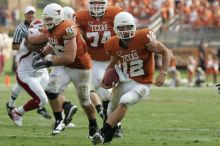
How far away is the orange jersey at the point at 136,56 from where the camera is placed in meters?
8.65

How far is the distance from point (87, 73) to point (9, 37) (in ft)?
77.4

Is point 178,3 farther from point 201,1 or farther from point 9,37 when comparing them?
point 9,37

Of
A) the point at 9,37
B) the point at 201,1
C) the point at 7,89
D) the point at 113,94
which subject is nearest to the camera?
the point at 113,94

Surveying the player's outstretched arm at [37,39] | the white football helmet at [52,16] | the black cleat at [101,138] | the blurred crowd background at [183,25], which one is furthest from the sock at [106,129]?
the blurred crowd background at [183,25]

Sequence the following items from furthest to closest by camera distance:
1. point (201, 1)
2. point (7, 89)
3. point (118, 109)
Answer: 1. point (201, 1)
2. point (7, 89)
3. point (118, 109)

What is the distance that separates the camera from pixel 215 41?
94.3 ft

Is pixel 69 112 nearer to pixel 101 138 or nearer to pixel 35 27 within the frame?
pixel 35 27

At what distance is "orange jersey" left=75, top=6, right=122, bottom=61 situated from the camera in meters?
10.4

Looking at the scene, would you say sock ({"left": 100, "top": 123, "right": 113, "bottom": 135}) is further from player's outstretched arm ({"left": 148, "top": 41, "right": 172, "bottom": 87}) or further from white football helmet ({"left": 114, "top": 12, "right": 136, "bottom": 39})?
white football helmet ({"left": 114, "top": 12, "right": 136, "bottom": 39})

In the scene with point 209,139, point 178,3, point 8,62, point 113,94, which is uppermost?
point 113,94

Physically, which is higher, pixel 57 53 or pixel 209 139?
pixel 57 53

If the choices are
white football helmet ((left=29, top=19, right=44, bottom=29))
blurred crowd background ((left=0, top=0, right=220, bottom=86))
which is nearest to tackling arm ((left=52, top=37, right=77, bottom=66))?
white football helmet ((left=29, top=19, right=44, bottom=29))

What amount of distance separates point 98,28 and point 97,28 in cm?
2

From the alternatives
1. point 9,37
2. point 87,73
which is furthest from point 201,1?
point 87,73
